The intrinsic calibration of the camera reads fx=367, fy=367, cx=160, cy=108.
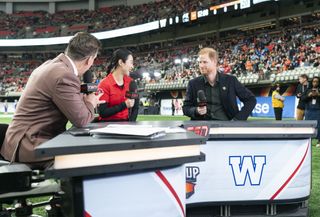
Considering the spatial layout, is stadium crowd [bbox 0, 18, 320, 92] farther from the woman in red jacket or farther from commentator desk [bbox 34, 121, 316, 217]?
commentator desk [bbox 34, 121, 316, 217]

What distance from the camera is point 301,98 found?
7.58 metres

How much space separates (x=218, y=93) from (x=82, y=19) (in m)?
44.8

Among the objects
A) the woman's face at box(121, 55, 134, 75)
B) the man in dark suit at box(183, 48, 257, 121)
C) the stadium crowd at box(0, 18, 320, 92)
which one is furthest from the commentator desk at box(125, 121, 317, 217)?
the stadium crowd at box(0, 18, 320, 92)

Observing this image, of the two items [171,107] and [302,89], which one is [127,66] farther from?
[171,107]

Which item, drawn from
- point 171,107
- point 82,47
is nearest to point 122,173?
point 82,47

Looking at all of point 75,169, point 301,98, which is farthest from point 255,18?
point 75,169

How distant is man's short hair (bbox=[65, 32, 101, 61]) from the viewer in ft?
7.98

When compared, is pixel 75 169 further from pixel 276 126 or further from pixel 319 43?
pixel 319 43

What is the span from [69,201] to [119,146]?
396mm

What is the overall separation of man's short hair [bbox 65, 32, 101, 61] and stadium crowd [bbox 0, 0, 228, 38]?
32.6 m

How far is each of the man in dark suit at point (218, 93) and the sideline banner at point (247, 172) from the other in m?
0.67

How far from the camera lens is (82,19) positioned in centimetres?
4578

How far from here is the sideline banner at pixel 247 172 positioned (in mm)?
2857

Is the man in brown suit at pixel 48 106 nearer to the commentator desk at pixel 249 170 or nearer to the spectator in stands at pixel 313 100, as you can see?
the commentator desk at pixel 249 170
